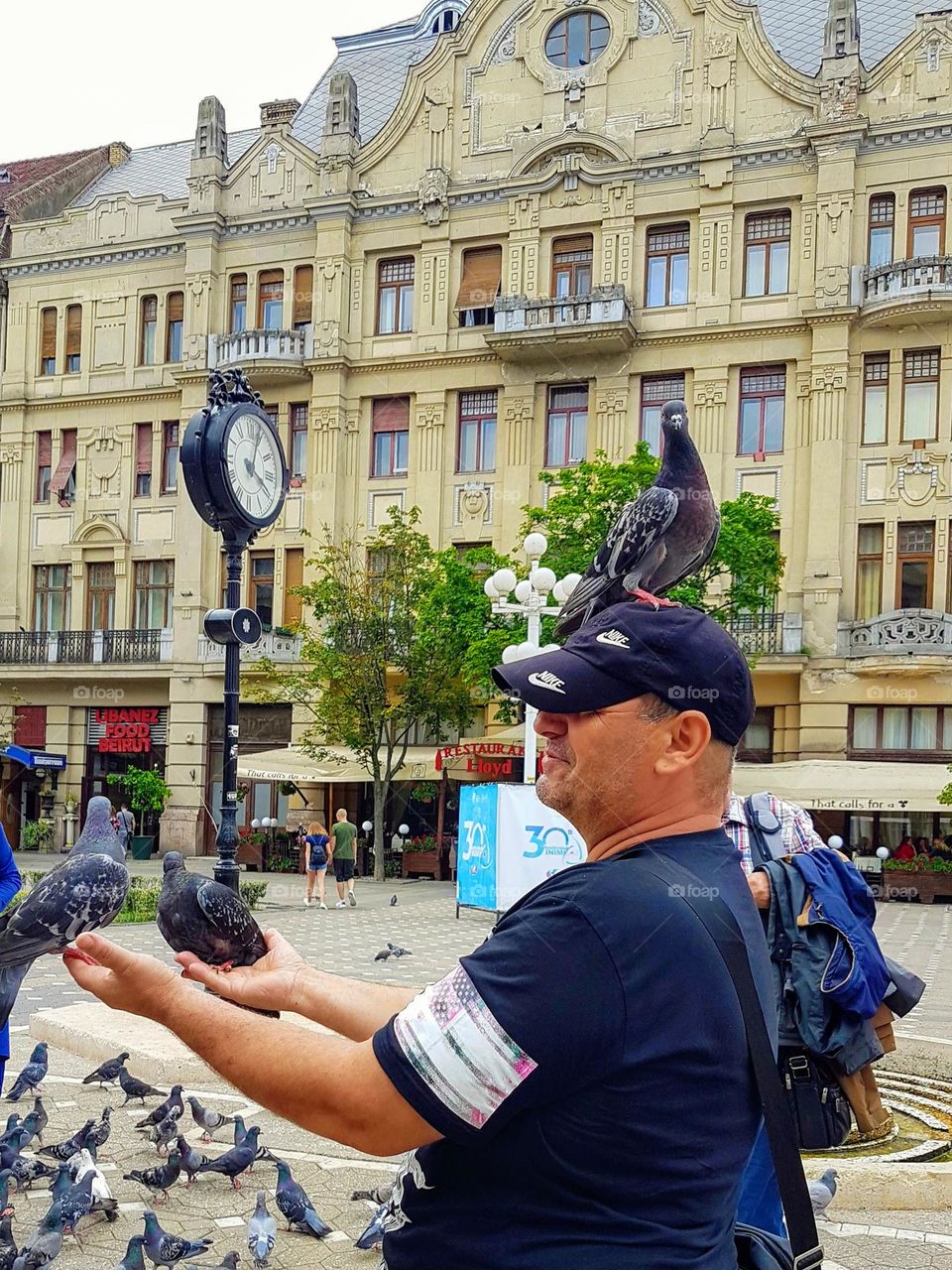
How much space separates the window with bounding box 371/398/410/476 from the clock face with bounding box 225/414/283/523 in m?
24.6

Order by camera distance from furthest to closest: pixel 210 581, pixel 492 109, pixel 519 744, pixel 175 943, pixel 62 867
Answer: pixel 210 581 < pixel 492 109 < pixel 519 744 < pixel 62 867 < pixel 175 943

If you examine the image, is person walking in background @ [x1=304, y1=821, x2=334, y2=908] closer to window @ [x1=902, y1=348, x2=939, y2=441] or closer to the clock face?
the clock face

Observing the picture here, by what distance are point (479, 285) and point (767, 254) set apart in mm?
6922

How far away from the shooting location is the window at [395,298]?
32.5m

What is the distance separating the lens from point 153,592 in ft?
114

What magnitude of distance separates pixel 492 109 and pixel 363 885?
18.9 meters

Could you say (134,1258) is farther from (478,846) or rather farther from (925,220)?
(925,220)

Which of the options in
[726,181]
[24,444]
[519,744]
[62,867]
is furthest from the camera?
[24,444]

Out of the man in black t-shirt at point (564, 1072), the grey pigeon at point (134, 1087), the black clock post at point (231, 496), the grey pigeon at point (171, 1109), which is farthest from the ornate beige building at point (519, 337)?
the man in black t-shirt at point (564, 1072)

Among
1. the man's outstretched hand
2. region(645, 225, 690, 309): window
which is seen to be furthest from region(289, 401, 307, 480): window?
the man's outstretched hand

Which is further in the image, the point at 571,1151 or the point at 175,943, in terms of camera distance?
the point at 175,943

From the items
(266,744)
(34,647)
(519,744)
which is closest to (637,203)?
(519,744)

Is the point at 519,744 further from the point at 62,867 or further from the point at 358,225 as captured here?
the point at 62,867

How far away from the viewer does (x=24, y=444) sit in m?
36.3
